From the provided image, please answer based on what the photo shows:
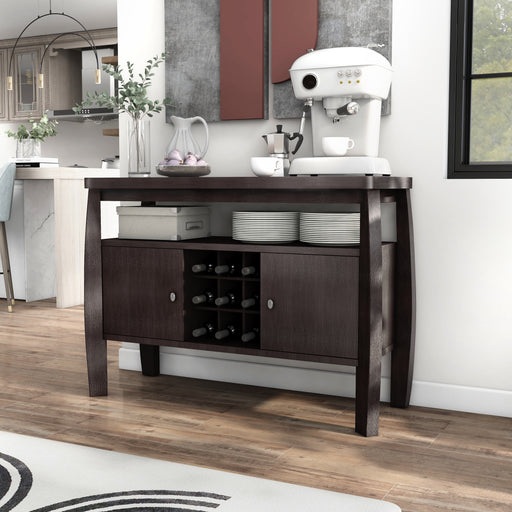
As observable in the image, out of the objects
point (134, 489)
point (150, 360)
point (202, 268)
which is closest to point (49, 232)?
point (150, 360)

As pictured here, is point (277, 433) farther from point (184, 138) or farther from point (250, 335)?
point (184, 138)

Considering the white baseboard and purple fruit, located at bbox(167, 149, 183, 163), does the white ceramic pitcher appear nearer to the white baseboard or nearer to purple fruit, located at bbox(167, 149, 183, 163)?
purple fruit, located at bbox(167, 149, 183, 163)

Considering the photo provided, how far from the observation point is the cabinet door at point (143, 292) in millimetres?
2861

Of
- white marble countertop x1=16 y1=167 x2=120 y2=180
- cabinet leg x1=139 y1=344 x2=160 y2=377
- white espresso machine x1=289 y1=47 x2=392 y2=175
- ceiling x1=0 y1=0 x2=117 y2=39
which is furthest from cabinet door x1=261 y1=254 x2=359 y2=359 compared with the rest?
ceiling x1=0 y1=0 x2=117 y2=39

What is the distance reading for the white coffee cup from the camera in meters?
2.70

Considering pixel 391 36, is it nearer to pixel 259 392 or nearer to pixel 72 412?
pixel 259 392

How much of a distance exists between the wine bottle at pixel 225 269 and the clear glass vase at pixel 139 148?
59 cm

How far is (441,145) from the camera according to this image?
2.82m

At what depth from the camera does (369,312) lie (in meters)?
2.48

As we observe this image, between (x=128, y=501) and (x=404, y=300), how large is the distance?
4.45ft

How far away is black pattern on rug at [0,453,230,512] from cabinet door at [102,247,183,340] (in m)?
0.92

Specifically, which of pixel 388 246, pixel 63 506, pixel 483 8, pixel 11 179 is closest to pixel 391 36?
pixel 483 8

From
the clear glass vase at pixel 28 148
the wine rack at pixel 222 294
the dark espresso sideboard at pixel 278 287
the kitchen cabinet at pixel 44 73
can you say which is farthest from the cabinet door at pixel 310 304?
the kitchen cabinet at pixel 44 73

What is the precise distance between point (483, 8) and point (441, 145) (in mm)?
557
